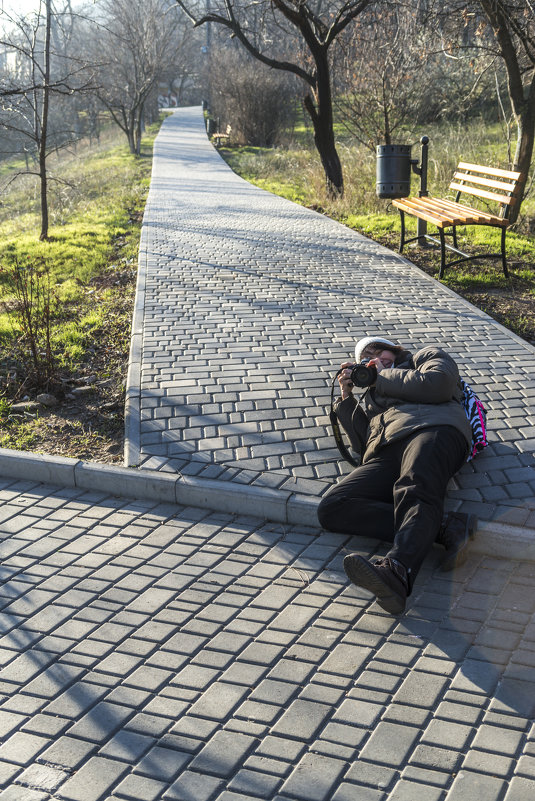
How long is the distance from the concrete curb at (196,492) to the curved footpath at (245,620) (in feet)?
0.04


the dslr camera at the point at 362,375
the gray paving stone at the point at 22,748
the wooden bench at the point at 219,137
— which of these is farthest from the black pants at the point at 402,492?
the wooden bench at the point at 219,137

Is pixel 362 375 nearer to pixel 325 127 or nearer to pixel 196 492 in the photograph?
pixel 196 492

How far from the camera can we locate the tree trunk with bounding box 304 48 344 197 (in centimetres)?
1625

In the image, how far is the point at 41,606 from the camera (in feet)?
12.1

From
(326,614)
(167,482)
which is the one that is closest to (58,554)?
(167,482)

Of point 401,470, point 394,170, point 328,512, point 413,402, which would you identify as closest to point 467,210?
point 394,170

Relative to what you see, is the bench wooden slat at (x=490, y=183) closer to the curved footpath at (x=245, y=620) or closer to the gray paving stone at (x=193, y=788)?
the curved footpath at (x=245, y=620)

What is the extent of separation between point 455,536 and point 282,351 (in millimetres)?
3345

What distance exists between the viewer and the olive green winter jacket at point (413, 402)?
166 inches

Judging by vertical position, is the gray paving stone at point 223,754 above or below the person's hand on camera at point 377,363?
below

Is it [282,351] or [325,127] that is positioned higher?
[325,127]

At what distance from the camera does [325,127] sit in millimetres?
16484

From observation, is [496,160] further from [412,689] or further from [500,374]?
[412,689]

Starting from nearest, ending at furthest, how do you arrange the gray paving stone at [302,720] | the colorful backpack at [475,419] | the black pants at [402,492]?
the gray paving stone at [302,720], the black pants at [402,492], the colorful backpack at [475,419]
